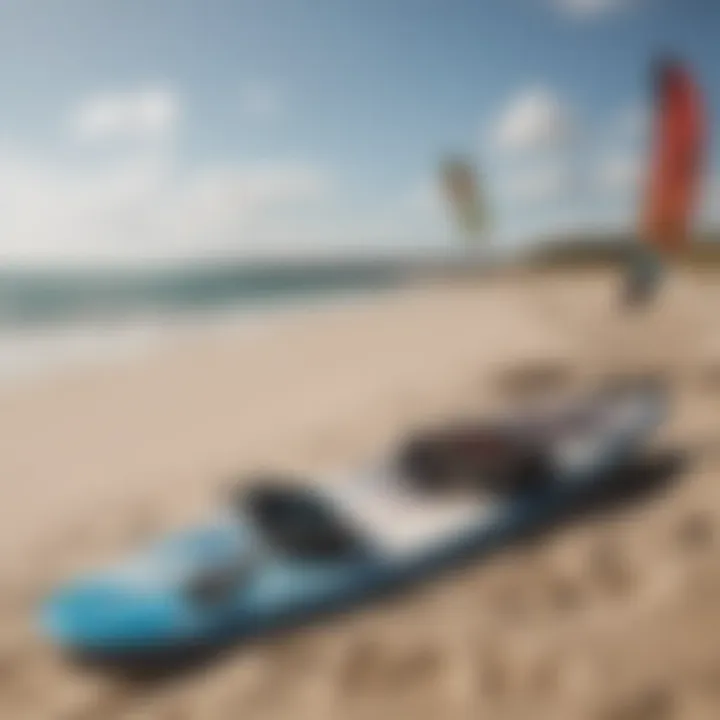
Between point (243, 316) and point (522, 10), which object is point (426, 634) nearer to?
point (243, 316)

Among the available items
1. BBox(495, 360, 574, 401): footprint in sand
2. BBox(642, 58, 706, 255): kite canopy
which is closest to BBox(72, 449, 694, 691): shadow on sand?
BBox(495, 360, 574, 401): footprint in sand

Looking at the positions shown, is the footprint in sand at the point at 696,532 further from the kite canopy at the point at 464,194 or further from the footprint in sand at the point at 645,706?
the kite canopy at the point at 464,194

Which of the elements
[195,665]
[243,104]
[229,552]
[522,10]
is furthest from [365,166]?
[195,665]

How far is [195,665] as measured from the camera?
914 mm

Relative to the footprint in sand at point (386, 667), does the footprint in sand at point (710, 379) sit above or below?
above

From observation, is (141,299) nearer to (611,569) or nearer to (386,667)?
(386,667)

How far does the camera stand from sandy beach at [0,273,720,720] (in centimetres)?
89

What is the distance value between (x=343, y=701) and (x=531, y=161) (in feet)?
2.00

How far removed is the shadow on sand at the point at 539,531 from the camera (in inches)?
35.4

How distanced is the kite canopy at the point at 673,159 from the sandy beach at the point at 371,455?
0.06 metres

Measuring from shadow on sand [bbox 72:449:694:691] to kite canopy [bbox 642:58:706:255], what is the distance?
0.26m

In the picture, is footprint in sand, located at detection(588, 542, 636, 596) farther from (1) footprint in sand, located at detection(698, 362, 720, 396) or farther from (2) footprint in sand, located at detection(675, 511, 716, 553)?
(1) footprint in sand, located at detection(698, 362, 720, 396)

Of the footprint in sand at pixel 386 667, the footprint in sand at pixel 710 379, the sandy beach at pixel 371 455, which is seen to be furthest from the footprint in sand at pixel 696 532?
the footprint in sand at pixel 386 667

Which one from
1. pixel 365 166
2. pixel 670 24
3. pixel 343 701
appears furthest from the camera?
pixel 670 24
